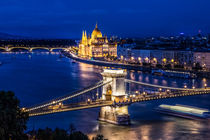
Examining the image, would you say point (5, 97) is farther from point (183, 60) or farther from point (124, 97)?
point (183, 60)

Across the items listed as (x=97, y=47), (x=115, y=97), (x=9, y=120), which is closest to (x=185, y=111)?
(x=115, y=97)

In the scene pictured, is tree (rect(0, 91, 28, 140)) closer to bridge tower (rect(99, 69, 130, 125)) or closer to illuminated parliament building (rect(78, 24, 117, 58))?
bridge tower (rect(99, 69, 130, 125))

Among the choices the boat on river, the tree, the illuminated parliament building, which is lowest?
the boat on river

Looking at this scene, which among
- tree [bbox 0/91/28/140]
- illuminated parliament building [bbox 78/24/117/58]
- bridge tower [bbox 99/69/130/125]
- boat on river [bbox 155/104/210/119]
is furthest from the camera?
illuminated parliament building [bbox 78/24/117/58]

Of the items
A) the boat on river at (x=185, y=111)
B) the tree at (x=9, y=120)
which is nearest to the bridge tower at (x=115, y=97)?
the boat on river at (x=185, y=111)

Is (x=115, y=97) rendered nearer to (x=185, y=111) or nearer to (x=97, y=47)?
(x=185, y=111)

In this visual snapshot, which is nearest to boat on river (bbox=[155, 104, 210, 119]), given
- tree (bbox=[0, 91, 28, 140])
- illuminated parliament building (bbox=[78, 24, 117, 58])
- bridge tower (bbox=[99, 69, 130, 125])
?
bridge tower (bbox=[99, 69, 130, 125])

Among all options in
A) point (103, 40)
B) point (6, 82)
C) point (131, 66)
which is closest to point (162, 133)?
A: point (6, 82)
